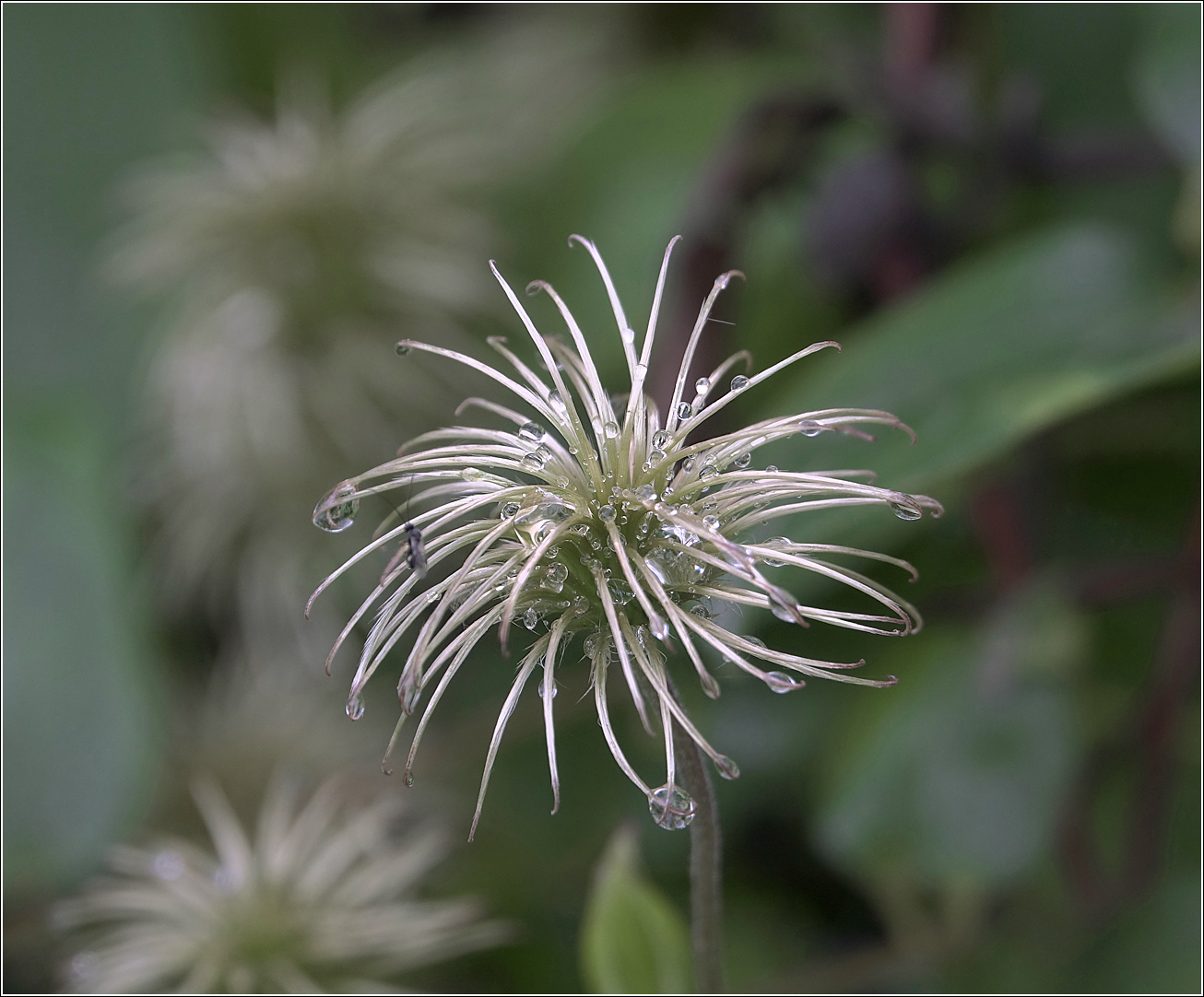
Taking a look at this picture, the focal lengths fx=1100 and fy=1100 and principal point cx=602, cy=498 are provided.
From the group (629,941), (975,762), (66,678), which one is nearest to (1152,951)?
(975,762)

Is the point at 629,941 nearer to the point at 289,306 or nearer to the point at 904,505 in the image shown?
the point at 904,505

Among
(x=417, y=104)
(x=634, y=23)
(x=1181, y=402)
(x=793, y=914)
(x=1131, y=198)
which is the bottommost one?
(x=793, y=914)

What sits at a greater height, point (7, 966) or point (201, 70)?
point (201, 70)

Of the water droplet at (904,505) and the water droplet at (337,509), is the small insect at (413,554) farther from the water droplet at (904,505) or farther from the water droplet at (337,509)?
the water droplet at (904,505)

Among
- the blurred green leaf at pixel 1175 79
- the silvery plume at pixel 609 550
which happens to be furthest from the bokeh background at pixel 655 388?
the silvery plume at pixel 609 550

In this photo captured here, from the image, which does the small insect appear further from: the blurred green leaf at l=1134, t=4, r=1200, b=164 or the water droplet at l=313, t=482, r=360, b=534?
the blurred green leaf at l=1134, t=4, r=1200, b=164

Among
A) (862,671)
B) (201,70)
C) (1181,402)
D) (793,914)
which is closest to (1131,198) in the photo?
(1181,402)

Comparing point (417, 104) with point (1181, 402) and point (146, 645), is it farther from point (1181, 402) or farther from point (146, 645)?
point (1181, 402)
